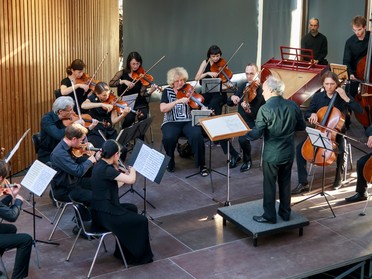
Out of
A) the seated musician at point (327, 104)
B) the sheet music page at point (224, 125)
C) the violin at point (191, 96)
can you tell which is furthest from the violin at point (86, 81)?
the seated musician at point (327, 104)

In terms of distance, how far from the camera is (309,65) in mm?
10094

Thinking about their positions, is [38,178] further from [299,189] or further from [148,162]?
[299,189]

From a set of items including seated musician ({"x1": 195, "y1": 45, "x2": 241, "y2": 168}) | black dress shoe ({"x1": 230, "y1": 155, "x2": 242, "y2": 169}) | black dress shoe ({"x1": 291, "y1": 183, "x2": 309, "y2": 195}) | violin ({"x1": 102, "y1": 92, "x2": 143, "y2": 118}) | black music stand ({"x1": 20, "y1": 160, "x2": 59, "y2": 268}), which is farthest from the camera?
seated musician ({"x1": 195, "y1": 45, "x2": 241, "y2": 168})

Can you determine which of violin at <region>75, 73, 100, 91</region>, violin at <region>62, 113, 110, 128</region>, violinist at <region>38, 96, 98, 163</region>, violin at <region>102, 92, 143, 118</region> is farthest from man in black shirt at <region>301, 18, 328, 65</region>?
violinist at <region>38, 96, 98, 163</region>

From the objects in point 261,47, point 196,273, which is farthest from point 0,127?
point 261,47

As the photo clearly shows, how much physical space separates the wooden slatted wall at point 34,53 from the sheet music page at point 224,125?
2472 mm

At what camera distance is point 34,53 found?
885cm

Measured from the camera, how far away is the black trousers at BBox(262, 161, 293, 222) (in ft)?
23.4

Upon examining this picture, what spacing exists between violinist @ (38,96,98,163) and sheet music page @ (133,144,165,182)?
1204 millimetres

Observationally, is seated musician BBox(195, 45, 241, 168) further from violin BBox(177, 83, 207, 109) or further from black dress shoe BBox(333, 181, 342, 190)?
black dress shoe BBox(333, 181, 342, 190)

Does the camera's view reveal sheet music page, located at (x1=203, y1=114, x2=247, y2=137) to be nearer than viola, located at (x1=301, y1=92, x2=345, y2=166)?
Yes

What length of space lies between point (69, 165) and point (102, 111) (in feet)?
5.68

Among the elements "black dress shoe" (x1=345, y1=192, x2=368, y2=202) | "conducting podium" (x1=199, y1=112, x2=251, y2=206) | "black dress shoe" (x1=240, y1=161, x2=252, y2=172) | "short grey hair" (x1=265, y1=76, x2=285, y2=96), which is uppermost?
"short grey hair" (x1=265, y1=76, x2=285, y2=96)

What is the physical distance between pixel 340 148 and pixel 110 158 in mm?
3104
